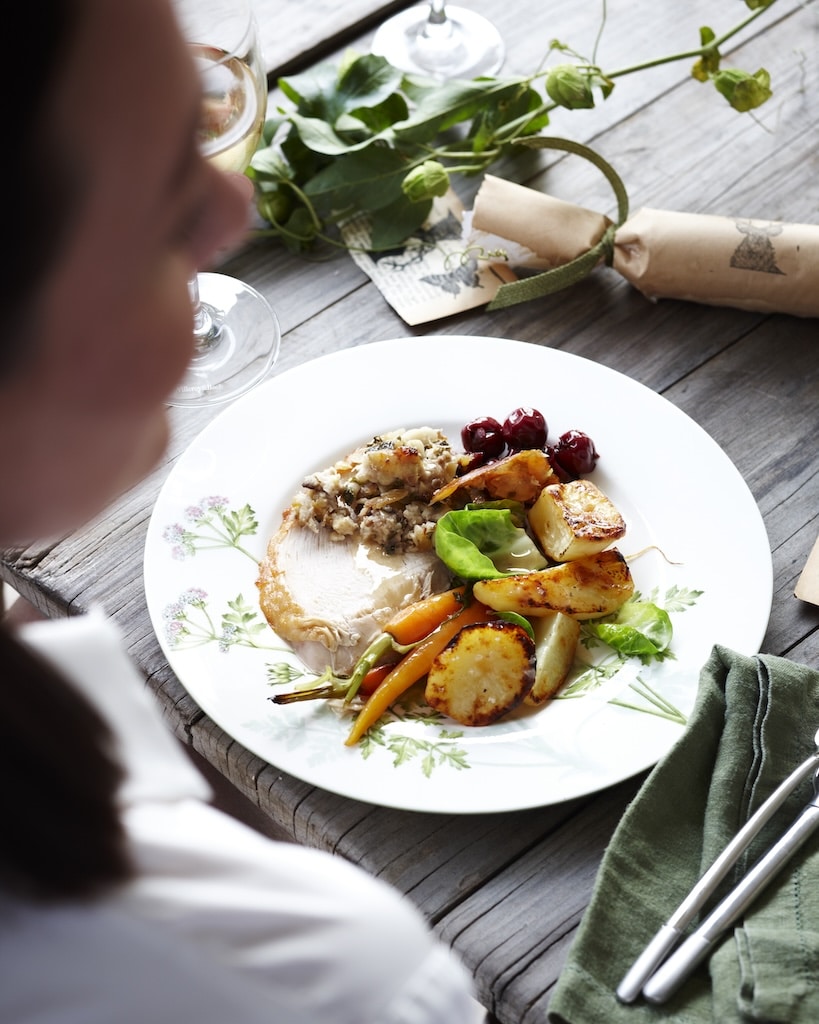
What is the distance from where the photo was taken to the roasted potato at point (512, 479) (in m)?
1.29

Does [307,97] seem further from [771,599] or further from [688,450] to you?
[771,599]

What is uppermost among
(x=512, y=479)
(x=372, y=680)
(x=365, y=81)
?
(x=365, y=81)

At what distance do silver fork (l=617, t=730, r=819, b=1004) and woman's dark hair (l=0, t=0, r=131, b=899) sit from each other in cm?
52

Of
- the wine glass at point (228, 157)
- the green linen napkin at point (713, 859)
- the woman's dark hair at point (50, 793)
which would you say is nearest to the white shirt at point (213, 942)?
Result: the woman's dark hair at point (50, 793)

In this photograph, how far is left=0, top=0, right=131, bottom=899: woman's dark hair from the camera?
44 cm

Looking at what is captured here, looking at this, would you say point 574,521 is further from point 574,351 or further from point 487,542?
point 574,351

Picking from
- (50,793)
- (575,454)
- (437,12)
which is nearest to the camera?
(50,793)

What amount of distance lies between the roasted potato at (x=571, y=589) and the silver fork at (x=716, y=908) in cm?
28

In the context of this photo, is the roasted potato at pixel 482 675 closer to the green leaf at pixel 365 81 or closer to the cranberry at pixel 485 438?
the cranberry at pixel 485 438

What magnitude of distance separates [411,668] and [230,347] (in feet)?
2.13

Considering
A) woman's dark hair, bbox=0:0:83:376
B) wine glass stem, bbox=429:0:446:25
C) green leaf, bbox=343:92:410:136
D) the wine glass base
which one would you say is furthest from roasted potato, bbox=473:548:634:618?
wine glass stem, bbox=429:0:446:25

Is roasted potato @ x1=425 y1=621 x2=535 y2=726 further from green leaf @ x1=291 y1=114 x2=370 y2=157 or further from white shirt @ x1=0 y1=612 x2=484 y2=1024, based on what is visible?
green leaf @ x1=291 y1=114 x2=370 y2=157

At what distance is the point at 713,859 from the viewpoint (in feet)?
3.19

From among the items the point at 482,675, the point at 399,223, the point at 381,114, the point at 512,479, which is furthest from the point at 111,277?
the point at 381,114
